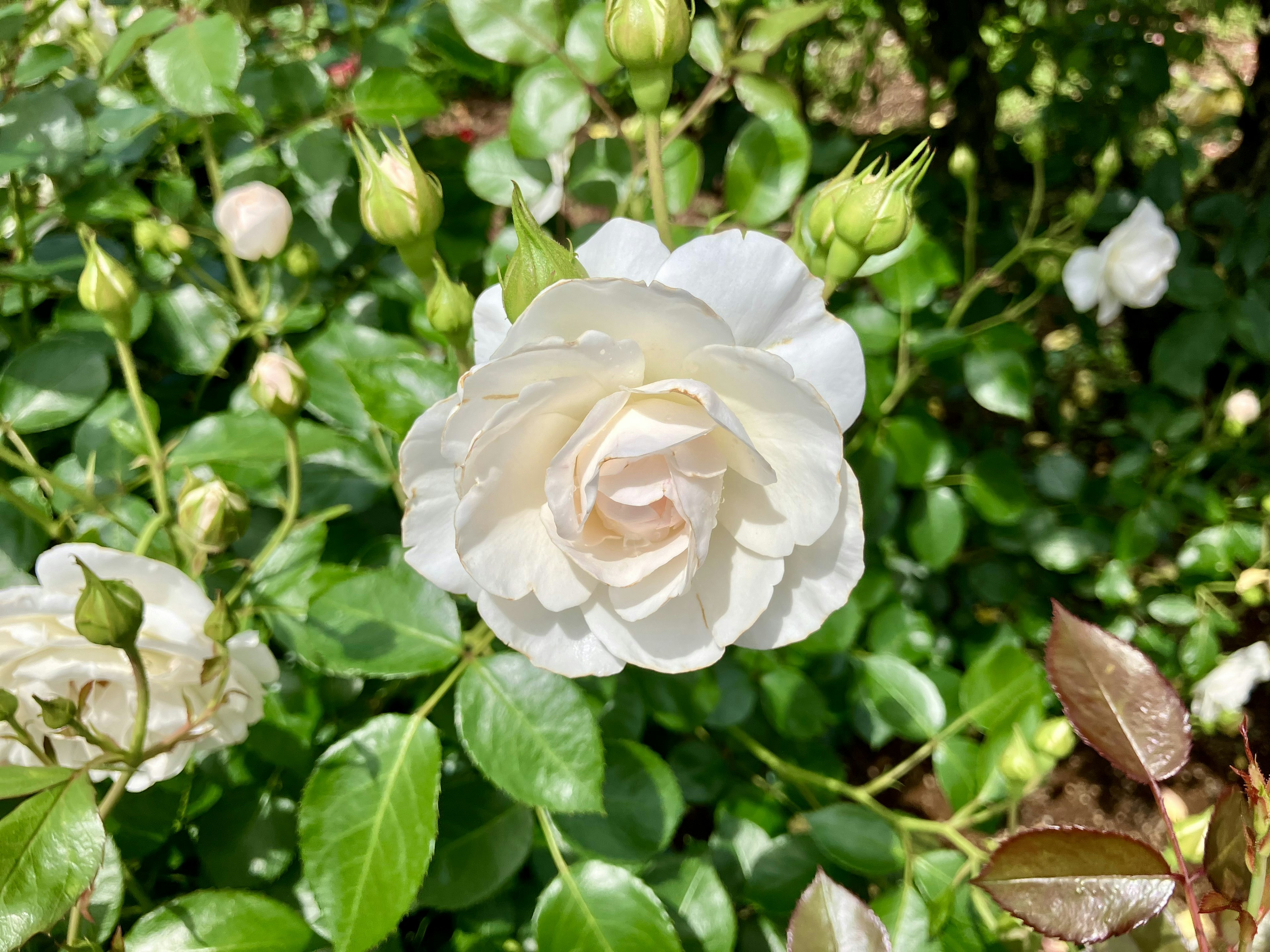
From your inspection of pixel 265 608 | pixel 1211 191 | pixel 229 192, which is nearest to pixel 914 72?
pixel 1211 191

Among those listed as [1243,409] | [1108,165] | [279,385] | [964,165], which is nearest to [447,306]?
[279,385]

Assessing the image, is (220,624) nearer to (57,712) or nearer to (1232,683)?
(57,712)

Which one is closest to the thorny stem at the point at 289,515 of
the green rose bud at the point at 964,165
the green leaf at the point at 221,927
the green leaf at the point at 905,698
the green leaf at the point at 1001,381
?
the green leaf at the point at 221,927

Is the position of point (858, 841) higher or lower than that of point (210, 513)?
lower

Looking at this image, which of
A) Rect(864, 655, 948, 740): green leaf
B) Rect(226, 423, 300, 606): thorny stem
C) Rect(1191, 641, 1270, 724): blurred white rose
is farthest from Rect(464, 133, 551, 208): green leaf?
Rect(1191, 641, 1270, 724): blurred white rose

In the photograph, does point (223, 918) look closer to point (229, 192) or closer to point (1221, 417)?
point (229, 192)

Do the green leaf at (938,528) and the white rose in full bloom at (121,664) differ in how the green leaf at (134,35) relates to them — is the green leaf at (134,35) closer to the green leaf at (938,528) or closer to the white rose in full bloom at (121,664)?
the white rose in full bloom at (121,664)
